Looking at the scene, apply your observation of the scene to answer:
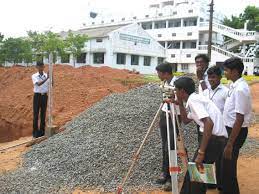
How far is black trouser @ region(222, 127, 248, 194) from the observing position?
149 inches

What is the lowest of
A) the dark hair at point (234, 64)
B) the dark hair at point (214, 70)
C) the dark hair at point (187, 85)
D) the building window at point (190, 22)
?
the dark hair at point (187, 85)

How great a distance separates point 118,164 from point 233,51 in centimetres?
3599

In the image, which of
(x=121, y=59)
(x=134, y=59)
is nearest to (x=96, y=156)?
(x=121, y=59)

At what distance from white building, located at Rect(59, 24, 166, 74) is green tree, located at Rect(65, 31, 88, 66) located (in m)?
2.51

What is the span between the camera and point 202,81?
4.51m

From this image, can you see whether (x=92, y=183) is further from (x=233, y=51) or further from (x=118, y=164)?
(x=233, y=51)

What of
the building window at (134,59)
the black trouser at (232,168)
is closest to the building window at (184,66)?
the building window at (134,59)

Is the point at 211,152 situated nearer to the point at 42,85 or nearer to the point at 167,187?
the point at 167,187

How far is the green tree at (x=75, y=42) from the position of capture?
98.0 ft

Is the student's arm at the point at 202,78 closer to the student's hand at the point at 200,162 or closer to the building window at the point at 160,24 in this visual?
the student's hand at the point at 200,162

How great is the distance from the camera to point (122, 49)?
3297 centimetres

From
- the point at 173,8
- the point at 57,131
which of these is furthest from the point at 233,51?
the point at 57,131

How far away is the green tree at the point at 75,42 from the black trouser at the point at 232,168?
27.1 m

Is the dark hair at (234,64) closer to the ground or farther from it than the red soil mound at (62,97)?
farther from it
